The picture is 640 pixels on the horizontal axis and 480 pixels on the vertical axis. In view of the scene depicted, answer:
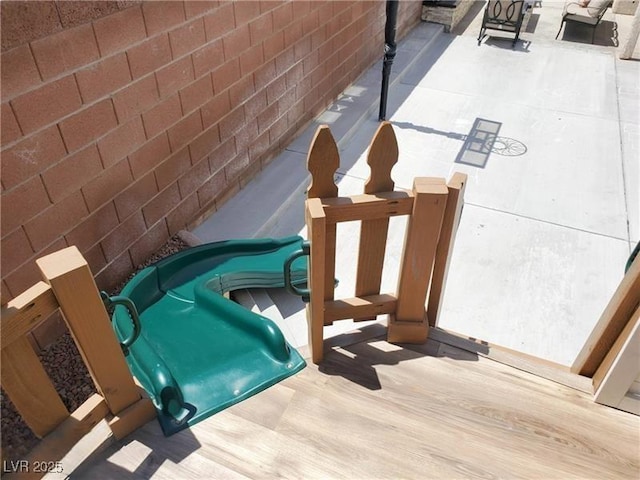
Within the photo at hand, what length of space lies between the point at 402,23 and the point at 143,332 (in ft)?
20.8

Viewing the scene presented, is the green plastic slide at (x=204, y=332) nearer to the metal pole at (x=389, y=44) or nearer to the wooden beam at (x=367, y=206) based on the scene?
the wooden beam at (x=367, y=206)

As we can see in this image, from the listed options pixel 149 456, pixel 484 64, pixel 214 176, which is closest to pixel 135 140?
pixel 214 176

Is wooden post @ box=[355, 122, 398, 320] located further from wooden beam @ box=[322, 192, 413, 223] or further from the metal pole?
the metal pole

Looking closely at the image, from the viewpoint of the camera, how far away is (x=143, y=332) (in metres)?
2.71

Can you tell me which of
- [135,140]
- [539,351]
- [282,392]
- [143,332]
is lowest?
[539,351]

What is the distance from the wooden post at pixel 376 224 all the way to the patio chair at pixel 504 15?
6651 mm

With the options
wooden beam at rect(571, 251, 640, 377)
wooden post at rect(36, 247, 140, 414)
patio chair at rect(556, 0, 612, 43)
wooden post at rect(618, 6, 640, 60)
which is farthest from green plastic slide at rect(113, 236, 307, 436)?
patio chair at rect(556, 0, 612, 43)

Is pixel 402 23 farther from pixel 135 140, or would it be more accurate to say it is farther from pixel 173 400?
pixel 173 400

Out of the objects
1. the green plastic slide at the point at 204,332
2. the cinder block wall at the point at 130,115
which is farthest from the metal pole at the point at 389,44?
the green plastic slide at the point at 204,332

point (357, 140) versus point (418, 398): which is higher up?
point (418, 398)

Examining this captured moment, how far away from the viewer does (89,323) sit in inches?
65.6

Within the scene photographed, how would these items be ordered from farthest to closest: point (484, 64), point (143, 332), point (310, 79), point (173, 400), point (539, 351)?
point (484, 64), point (310, 79), point (539, 351), point (143, 332), point (173, 400)

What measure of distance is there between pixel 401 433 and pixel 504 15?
7443mm

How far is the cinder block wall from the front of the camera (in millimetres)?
2334
